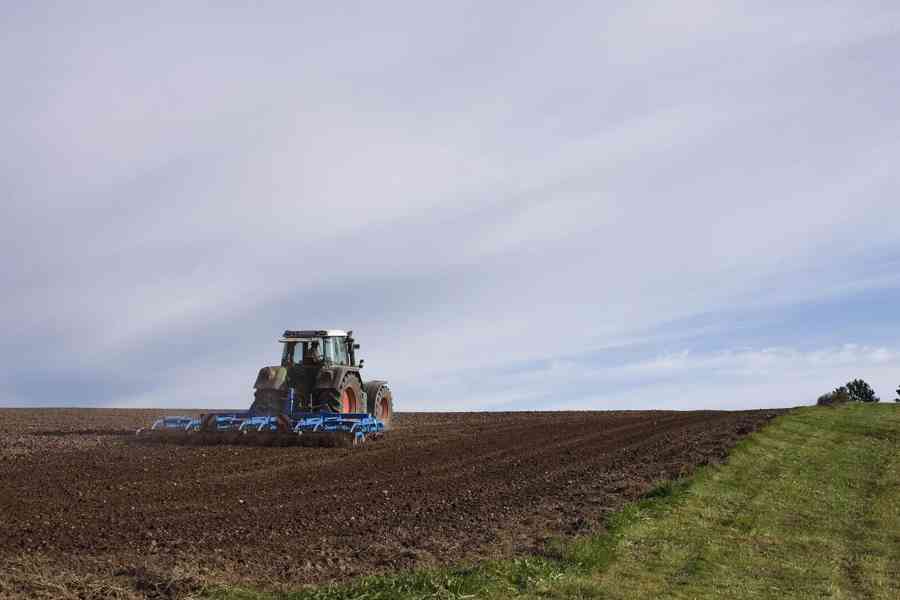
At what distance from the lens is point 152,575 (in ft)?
28.2

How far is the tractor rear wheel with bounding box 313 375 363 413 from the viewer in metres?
23.3

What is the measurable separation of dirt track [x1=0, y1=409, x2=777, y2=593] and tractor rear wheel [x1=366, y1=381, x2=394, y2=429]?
5.18 ft

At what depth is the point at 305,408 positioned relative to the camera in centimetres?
2384

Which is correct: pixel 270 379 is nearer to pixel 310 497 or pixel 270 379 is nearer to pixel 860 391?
pixel 310 497

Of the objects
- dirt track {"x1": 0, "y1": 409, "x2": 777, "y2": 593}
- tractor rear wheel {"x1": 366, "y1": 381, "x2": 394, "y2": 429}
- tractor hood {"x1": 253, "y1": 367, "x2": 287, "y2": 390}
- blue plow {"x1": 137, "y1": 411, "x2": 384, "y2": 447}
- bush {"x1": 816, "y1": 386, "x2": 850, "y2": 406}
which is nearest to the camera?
dirt track {"x1": 0, "y1": 409, "x2": 777, "y2": 593}

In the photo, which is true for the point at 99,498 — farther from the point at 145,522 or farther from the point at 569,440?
the point at 569,440

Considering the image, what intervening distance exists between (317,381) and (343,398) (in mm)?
848

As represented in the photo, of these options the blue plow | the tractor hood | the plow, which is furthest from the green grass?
the tractor hood

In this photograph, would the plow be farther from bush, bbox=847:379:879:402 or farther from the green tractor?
bush, bbox=847:379:879:402

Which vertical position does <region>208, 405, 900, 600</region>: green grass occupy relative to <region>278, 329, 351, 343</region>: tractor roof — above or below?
below

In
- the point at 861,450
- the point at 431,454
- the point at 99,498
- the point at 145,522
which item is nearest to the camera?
the point at 145,522

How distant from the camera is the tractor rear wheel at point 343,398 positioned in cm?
2333

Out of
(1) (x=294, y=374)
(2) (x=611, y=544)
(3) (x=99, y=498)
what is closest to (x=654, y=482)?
Answer: (2) (x=611, y=544)

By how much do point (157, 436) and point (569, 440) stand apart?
9.87 m
